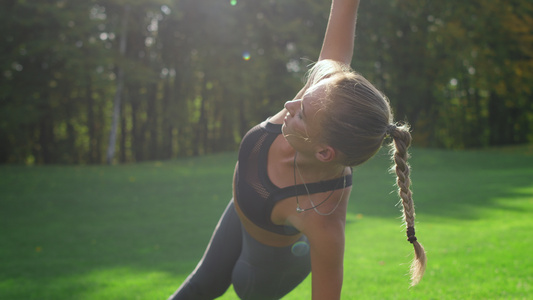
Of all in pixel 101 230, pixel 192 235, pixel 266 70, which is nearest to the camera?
pixel 192 235

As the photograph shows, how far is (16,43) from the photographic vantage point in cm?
2134

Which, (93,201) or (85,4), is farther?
(85,4)

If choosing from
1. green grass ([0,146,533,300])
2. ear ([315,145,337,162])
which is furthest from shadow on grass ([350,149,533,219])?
ear ([315,145,337,162])

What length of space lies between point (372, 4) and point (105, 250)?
26391mm

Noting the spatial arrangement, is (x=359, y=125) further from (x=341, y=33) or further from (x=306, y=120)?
(x=341, y=33)

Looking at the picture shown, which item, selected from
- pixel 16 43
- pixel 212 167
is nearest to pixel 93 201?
pixel 212 167

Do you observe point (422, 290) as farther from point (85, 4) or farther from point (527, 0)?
point (527, 0)

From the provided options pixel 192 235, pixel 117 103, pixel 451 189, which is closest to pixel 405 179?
pixel 192 235

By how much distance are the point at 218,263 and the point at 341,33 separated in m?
1.43

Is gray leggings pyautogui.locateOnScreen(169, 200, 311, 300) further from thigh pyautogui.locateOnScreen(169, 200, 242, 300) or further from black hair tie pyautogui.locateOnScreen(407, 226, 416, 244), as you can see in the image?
black hair tie pyautogui.locateOnScreen(407, 226, 416, 244)

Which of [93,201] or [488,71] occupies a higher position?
[488,71]

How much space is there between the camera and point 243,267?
2.53 m

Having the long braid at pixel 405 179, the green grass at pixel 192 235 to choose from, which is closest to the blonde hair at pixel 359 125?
the long braid at pixel 405 179

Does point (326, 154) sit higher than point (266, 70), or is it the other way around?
point (266, 70)
